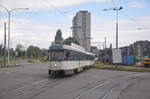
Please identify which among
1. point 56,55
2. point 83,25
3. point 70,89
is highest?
point 83,25

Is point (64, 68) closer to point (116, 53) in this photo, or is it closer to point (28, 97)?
point (28, 97)

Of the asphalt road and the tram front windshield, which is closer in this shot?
the asphalt road

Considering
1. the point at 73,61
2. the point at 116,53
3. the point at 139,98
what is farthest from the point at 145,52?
the point at 139,98

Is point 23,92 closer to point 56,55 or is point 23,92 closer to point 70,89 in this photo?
point 70,89

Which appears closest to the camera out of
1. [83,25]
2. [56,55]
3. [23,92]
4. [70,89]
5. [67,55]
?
[23,92]

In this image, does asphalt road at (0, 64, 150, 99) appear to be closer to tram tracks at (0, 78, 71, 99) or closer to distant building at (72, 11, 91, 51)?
tram tracks at (0, 78, 71, 99)

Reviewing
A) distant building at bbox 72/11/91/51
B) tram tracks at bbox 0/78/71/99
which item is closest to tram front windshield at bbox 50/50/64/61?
tram tracks at bbox 0/78/71/99

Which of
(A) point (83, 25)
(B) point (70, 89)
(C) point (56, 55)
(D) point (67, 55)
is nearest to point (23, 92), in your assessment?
(B) point (70, 89)

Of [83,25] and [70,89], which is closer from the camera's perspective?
[70,89]

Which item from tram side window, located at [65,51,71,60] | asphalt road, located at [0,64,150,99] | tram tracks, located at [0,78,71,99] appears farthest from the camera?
tram side window, located at [65,51,71,60]

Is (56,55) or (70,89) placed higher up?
(56,55)

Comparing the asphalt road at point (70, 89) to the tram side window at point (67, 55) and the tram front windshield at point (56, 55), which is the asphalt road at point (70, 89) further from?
the tram side window at point (67, 55)

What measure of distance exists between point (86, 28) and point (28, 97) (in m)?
70.4

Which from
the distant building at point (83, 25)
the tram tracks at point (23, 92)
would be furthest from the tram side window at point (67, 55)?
the distant building at point (83, 25)
